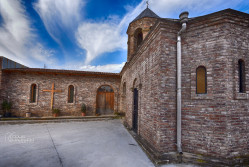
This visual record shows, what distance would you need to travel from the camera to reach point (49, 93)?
32.2 feet

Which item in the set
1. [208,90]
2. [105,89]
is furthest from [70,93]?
[208,90]

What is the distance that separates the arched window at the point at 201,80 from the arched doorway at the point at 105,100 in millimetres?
8150

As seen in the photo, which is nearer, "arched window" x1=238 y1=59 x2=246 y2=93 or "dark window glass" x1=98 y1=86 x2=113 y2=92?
"arched window" x1=238 y1=59 x2=246 y2=93

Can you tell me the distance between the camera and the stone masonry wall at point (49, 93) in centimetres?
929

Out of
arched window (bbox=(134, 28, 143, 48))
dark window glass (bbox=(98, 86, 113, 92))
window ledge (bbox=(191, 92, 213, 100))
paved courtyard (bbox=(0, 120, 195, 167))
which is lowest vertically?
paved courtyard (bbox=(0, 120, 195, 167))

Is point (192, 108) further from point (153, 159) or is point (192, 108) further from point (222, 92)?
point (153, 159)

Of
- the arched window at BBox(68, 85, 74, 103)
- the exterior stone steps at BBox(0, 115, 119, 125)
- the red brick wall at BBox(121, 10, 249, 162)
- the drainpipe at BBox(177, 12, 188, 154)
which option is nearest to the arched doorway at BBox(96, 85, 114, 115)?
the exterior stone steps at BBox(0, 115, 119, 125)

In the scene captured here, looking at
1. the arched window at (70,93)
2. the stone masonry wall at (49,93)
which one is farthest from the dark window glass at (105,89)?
the arched window at (70,93)

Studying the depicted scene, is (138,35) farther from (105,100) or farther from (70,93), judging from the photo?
(70,93)

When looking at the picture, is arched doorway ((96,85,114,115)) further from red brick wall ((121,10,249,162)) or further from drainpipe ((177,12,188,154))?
drainpipe ((177,12,188,154))

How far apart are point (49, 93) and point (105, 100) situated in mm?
4608

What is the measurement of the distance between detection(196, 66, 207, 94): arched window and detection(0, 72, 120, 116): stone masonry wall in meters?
7.88

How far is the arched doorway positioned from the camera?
10734 mm

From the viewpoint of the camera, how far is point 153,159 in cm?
355
